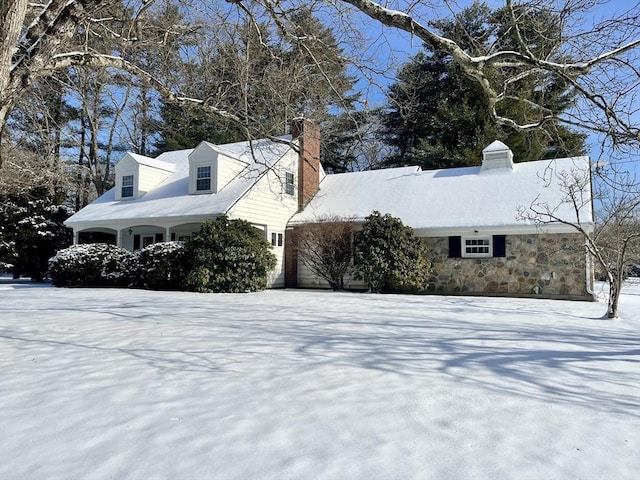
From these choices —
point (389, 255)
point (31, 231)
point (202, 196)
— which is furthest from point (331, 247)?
point (31, 231)

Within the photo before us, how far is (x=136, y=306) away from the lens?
31.7 feet

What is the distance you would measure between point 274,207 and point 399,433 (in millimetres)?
15005

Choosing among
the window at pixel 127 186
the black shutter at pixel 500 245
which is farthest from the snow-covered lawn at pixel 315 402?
the window at pixel 127 186

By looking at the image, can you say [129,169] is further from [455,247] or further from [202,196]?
[455,247]

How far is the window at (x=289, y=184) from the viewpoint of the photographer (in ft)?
60.6

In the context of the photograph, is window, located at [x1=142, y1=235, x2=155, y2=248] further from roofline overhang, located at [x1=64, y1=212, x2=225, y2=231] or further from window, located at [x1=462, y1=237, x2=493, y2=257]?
window, located at [x1=462, y1=237, x2=493, y2=257]

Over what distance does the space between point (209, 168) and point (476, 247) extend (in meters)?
10.0

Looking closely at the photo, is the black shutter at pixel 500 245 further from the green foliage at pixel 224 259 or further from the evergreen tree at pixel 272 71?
the green foliage at pixel 224 259

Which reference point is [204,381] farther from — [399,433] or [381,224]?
[381,224]

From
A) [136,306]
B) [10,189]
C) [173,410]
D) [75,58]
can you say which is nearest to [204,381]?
[173,410]

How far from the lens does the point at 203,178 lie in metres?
17.9

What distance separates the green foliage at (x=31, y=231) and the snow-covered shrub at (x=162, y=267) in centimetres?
786

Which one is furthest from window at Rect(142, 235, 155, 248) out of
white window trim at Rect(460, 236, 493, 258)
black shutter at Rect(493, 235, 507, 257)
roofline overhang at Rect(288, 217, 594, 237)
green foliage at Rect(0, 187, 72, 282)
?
black shutter at Rect(493, 235, 507, 257)

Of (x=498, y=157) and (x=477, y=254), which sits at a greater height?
(x=498, y=157)
